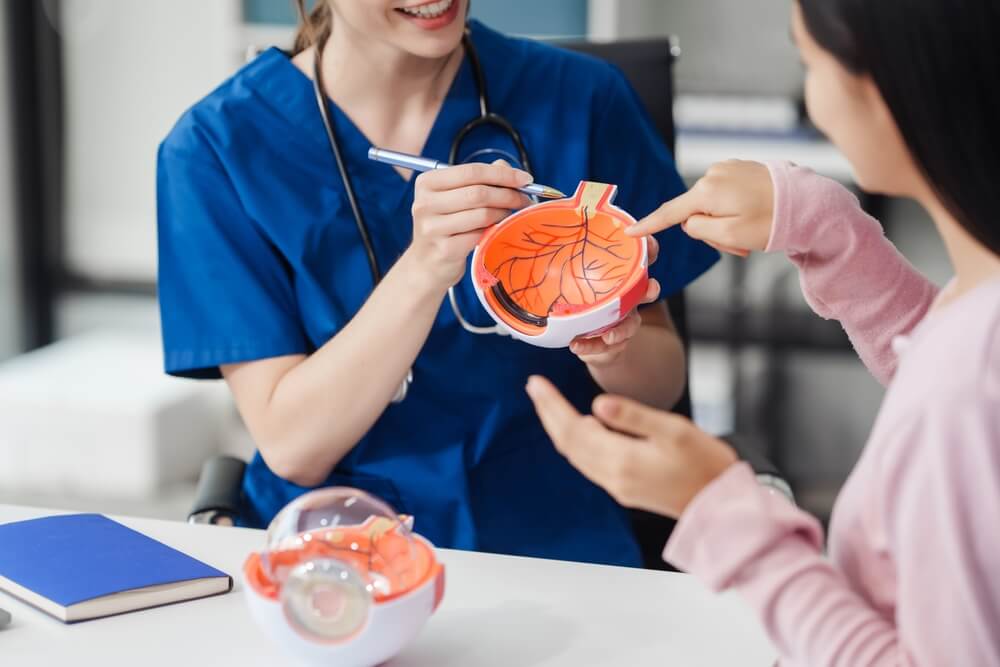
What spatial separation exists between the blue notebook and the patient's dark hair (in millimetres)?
591

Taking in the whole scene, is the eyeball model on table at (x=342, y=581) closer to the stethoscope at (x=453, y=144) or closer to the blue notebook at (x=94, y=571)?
the blue notebook at (x=94, y=571)

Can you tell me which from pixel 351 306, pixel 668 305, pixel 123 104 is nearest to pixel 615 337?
pixel 351 306

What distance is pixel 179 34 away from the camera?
2.78m

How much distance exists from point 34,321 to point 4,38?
2.23 ft

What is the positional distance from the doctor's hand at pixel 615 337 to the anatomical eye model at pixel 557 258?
0.02m

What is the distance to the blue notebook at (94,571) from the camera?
0.90 meters

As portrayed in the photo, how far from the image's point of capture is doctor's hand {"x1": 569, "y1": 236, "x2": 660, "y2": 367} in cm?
106

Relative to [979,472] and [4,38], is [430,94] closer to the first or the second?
[979,472]

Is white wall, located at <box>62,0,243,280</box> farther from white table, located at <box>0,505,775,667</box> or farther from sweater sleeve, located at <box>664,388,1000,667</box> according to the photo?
sweater sleeve, located at <box>664,388,1000,667</box>

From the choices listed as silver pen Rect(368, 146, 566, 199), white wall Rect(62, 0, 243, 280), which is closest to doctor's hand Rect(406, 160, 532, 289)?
silver pen Rect(368, 146, 566, 199)

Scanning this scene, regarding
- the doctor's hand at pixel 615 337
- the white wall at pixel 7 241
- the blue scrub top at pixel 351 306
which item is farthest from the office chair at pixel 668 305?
the white wall at pixel 7 241

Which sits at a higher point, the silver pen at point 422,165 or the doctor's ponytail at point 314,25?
the doctor's ponytail at point 314,25

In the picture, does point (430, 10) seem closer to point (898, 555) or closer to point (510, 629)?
point (510, 629)

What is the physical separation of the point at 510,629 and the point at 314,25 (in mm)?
808
